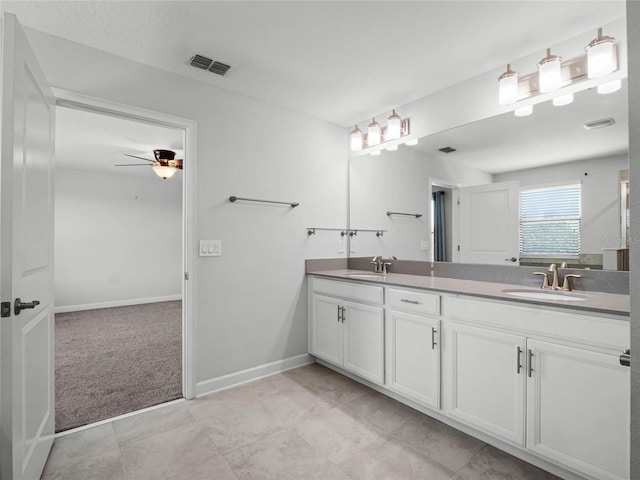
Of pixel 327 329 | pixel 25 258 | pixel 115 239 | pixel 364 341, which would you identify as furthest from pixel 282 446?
pixel 115 239

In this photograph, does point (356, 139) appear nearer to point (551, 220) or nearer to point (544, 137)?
point (544, 137)

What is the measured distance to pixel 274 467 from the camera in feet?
5.55

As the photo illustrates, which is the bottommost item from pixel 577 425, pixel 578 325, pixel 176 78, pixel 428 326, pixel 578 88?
pixel 577 425

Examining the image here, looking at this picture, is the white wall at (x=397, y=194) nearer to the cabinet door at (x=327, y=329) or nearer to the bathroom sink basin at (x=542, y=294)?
the cabinet door at (x=327, y=329)

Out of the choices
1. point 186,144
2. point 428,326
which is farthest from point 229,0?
point 428,326

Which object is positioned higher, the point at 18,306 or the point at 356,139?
the point at 356,139

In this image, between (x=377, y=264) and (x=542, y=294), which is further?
(x=377, y=264)

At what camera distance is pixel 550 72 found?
1.92 metres

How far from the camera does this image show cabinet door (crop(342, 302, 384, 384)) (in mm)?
2363

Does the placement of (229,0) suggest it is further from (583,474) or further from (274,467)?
(583,474)

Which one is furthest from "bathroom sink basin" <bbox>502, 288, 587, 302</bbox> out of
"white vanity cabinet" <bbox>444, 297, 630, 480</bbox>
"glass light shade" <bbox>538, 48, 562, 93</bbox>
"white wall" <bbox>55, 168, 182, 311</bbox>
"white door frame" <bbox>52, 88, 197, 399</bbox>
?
"white wall" <bbox>55, 168, 182, 311</bbox>

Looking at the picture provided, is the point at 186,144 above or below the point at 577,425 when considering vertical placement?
above

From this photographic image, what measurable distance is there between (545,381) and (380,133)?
7.42 feet

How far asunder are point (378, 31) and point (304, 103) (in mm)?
1065
